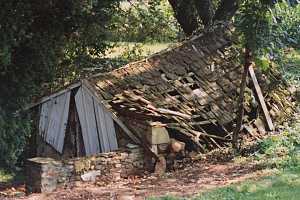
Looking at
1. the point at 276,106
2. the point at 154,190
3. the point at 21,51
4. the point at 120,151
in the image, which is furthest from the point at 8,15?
the point at 276,106

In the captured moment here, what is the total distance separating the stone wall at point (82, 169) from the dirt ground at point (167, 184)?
0.16 m

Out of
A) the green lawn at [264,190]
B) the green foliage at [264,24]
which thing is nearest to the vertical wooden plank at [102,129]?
the green foliage at [264,24]

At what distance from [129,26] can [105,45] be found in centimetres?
456

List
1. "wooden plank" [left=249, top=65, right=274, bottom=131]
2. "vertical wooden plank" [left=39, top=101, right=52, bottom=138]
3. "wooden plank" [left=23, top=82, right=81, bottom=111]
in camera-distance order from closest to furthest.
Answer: "wooden plank" [left=23, top=82, right=81, bottom=111] → "vertical wooden plank" [left=39, top=101, right=52, bottom=138] → "wooden plank" [left=249, top=65, right=274, bottom=131]

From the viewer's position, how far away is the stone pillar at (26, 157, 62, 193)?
1030 centimetres

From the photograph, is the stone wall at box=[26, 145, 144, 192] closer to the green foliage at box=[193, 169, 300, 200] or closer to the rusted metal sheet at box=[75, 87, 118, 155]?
the rusted metal sheet at box=[75, 87, 118, 155]

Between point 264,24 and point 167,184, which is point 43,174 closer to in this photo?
point 167,184

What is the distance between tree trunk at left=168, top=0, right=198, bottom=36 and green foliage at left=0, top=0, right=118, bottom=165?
6.88 metres

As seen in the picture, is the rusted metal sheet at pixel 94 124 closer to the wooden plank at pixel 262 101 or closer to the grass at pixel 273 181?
the grass at pixel 273 181

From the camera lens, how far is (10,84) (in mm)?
11281

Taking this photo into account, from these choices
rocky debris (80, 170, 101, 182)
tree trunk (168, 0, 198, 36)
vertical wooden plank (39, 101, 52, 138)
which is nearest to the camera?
rocky debris (80, 170, 101, 182)

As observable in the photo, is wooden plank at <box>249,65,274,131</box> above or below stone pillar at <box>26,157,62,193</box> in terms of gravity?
above

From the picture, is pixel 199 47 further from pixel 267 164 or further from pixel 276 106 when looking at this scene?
pixel 267 164

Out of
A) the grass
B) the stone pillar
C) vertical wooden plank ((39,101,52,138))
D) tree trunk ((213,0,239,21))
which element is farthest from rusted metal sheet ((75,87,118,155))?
tree trunk ((213,0,239,21))
